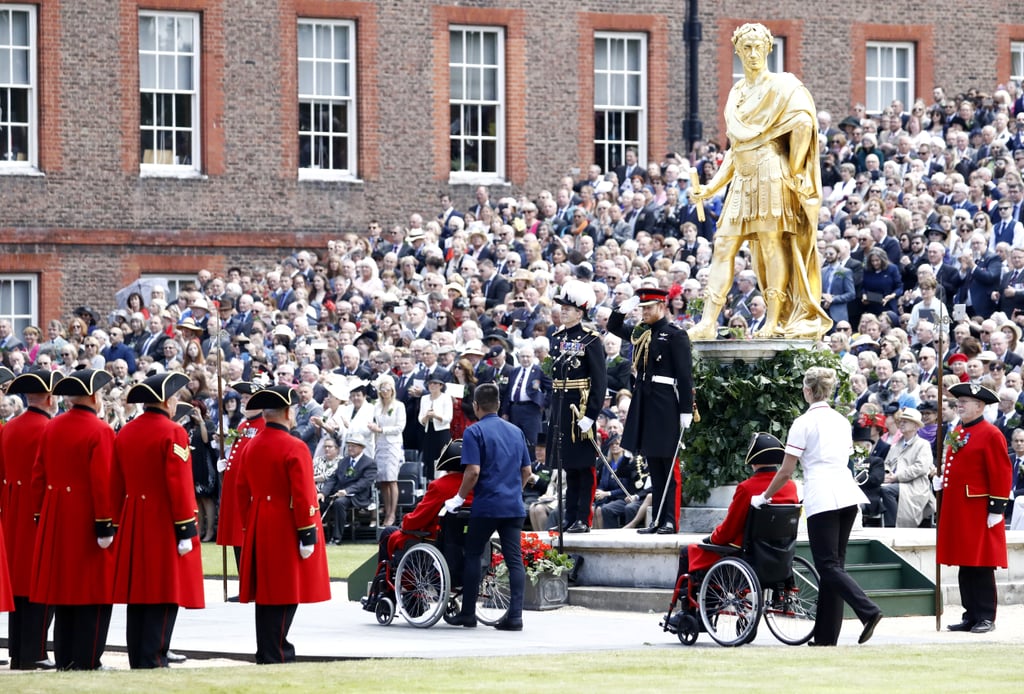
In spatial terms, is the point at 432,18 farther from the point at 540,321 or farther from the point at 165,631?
the point at 165,631

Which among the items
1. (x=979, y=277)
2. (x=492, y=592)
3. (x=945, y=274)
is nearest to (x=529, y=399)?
(x=945, y=274)

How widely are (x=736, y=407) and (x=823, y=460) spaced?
4181 millimetres

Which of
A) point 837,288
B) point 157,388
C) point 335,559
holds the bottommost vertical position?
point 335,559

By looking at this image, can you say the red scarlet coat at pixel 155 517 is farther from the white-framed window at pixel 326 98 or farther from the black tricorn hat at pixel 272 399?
the white-framed window at pixel 326 98

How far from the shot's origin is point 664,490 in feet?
60.9

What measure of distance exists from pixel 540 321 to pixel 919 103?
327 inches

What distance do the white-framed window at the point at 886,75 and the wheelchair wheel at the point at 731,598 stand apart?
26.8 m

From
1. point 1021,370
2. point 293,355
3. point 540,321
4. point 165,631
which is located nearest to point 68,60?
point 293,355

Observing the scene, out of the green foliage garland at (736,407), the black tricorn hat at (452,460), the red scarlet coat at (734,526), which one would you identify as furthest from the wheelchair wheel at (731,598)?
the green foliage garland at (736,407)

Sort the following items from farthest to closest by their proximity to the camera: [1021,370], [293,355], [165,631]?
1. [293,355]
2. [1021,370]
3. [165,631]

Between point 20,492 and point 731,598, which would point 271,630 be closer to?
point 20,492

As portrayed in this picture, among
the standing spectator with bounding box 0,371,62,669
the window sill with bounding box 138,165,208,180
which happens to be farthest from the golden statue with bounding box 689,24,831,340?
the window sill with bounding box 138,165,208,180

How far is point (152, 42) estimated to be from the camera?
37.0 metres

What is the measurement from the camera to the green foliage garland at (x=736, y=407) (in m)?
18.8
